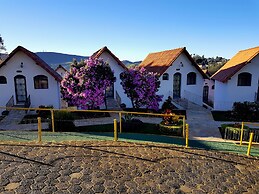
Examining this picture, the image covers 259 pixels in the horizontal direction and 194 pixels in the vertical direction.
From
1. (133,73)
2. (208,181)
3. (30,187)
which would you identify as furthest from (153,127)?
(30,187)

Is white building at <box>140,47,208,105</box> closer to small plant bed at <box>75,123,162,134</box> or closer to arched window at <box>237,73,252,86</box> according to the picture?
arched window at <box>237,73,252,86</box>

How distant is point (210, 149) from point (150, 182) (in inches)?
178

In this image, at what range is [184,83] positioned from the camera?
78.1ft

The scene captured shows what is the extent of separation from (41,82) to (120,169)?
14998 mm

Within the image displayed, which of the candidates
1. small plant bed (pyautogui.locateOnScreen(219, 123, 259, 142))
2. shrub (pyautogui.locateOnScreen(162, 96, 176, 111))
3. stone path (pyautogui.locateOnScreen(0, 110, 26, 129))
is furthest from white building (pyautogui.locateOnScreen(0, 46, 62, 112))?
small plant bed (pyautogui.locateOnScreen(219, 123, 259, 142))

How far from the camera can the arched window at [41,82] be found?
20.1 metres

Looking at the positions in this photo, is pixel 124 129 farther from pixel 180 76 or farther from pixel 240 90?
pixel 240 90

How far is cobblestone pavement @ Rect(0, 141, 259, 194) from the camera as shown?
6.94 meters

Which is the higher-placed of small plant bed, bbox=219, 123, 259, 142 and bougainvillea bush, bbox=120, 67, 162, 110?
bougainvillea bush, bbox=120, 67, 162, 110

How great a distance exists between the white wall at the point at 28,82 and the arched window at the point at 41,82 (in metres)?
0.26

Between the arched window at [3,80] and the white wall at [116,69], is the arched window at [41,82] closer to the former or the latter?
the arched window at [3,80]

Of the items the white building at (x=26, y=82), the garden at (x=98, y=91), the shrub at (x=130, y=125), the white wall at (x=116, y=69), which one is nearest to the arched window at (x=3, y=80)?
the white building at (x=26, y=82)

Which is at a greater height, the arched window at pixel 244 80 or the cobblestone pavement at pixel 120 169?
the arched window at pixel 244 80

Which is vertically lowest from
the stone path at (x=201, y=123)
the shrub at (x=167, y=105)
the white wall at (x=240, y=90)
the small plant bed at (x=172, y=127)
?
the stone path at (x=201, y=123)
